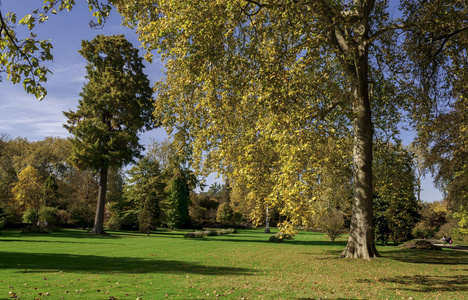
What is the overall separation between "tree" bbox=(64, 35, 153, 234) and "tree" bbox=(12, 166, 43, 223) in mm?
11645

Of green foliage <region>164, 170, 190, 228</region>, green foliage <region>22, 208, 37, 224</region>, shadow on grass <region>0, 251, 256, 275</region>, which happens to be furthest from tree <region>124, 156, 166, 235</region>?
shadow on grass <region>0, 251, 256, 275</region>

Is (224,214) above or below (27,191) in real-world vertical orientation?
below

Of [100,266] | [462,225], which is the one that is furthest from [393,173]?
[462,225]

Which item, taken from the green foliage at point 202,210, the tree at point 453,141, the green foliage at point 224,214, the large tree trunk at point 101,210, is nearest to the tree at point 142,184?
the large tree trunk at point 101,210

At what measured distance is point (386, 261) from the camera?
13.7 meters

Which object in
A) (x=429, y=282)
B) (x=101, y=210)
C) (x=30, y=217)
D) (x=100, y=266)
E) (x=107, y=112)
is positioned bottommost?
(x=30, y=217)

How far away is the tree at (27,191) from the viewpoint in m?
38.2

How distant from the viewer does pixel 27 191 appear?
1512 inches

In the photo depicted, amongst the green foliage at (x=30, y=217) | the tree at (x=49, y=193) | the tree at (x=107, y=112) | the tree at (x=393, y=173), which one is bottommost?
the green foliage at (x=30, y=217)

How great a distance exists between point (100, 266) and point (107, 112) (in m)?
23.3

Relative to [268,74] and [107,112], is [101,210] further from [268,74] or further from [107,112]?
[268,74]

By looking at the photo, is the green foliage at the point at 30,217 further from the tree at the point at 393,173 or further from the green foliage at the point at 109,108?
the tree at the point at 393,173

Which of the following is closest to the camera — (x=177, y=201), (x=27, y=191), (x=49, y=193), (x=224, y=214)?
(x=49, y=193)

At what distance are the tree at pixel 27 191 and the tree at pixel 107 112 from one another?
1164 cm
